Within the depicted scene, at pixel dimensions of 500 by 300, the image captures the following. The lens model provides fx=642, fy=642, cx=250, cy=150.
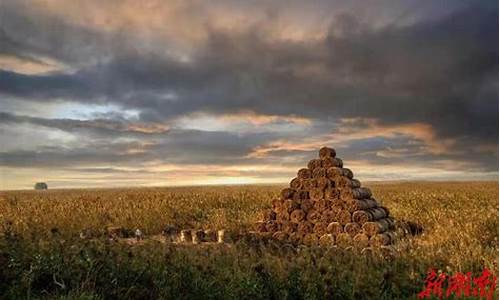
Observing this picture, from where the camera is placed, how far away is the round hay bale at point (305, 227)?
61.9 ft

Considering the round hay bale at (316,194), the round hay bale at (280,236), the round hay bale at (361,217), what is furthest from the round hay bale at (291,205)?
the round hay bale at (361,217)

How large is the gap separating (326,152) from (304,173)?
36.4 inches

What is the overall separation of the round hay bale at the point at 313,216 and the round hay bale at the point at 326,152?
168 centimetres

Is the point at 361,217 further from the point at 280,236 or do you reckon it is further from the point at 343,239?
the point at 280,236

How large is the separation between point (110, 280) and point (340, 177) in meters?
10.4

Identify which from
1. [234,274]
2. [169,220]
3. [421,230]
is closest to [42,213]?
[169,220]

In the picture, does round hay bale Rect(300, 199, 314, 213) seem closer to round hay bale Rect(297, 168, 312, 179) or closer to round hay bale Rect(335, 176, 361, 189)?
round hay bale Rect(297, 168, 312, 179)

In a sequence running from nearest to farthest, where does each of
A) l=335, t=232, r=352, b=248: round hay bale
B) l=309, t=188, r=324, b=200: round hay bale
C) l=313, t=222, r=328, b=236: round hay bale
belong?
l=335, t=232, r=352, b=248: round hay bale < l=313, t=222, r=328, b=236: round hay bale < l=309, t=188, r=324, b=200: round hay bale

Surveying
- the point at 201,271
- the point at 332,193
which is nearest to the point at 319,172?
the point at 332,193

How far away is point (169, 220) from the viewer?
80.8 feet

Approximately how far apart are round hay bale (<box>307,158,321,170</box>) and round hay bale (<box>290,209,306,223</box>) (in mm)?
1376

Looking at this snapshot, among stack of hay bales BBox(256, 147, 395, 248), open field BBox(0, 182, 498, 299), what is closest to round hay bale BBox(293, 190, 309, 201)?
stack of hay bales BBox(256, 147, 395, 248)

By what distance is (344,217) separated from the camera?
60.3ft

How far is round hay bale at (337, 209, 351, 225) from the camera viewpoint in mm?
18312
